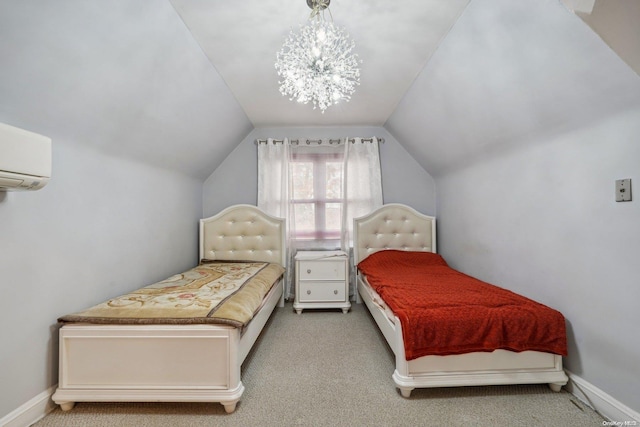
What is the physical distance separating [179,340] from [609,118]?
2.48 metres

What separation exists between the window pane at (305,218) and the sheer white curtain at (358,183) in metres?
0.42

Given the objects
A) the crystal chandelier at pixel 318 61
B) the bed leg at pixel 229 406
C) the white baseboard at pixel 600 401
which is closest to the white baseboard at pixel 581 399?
the white baseboard at pixel 600 401

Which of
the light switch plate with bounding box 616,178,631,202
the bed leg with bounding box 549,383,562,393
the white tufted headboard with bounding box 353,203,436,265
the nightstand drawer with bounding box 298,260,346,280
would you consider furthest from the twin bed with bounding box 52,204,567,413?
the white tufted headboard with bounding box 353,203,436,265

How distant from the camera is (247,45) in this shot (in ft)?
6.94

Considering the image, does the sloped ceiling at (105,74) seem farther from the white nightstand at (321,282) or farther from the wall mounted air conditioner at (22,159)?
the white nightstand at (321,282)

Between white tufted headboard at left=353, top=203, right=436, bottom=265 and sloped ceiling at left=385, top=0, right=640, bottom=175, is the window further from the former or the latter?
sloped ceiling at left=385, top=0, right=640, bottom=175

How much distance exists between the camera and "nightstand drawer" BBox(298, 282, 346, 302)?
334cm

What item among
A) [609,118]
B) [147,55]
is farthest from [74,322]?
[609,118]

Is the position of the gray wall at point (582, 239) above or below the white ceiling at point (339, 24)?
below

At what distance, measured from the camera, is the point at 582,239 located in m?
1.72

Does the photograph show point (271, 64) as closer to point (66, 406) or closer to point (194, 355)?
point (194, 355)

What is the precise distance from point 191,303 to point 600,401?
7.42 ft

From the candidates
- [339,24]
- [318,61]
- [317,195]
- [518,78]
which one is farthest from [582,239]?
[317,195]

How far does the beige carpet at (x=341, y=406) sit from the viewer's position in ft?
5.08
